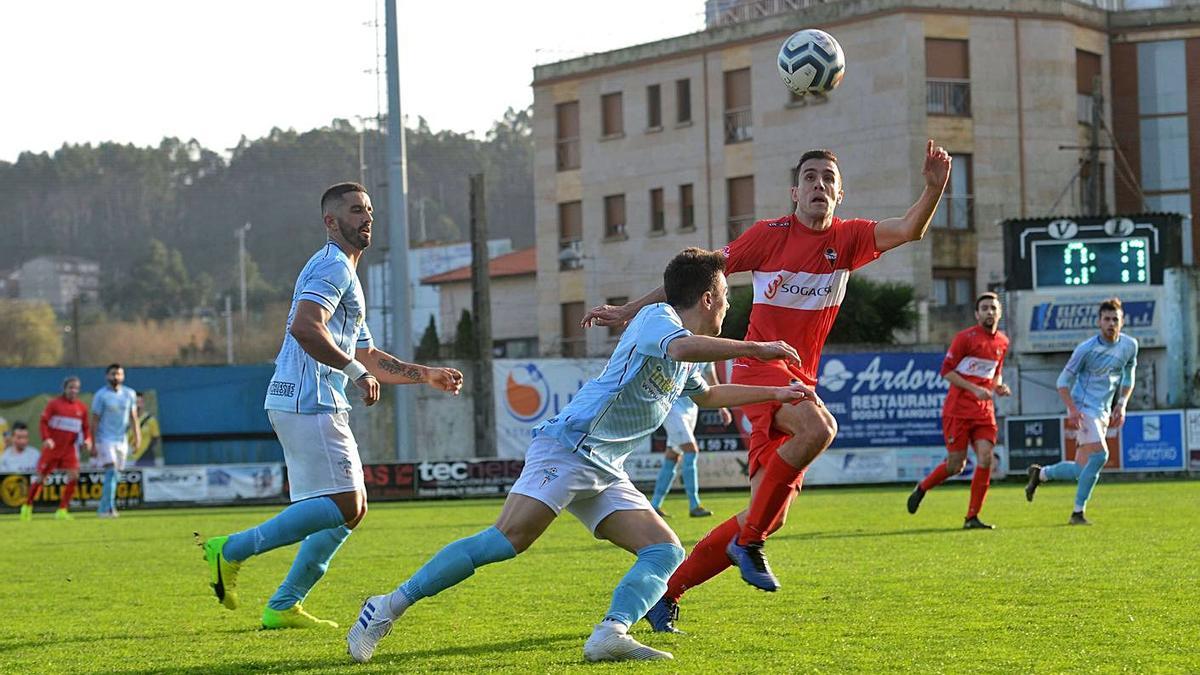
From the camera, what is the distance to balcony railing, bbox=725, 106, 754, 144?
49.6 metres

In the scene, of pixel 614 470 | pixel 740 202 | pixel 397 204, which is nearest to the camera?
pixel 614 470

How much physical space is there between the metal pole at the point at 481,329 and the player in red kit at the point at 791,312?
24747 millimetres

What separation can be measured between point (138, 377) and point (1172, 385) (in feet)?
72.3

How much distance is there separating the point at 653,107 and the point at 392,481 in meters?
25.1

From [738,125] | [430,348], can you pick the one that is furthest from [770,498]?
[738,125]

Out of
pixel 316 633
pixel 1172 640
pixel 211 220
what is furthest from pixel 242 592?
pixel 211 220

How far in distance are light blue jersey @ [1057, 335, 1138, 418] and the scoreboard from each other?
16692 millimetres

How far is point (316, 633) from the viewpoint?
835cm

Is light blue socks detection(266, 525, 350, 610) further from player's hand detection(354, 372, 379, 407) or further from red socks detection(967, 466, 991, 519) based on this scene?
red socks detection(967, 466, 991, 519)

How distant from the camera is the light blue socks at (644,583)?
7.01m

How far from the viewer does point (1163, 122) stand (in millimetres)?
50594

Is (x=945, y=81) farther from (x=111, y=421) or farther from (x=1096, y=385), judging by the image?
(x=1096, y=385)

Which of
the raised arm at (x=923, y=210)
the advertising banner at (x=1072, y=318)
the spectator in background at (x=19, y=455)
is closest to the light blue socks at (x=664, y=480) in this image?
the raised arm at (x=923, y=210)

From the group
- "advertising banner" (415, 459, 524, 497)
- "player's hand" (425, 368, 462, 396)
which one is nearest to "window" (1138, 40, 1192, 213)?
"advertising banner" (415, 459, 524, 497)
